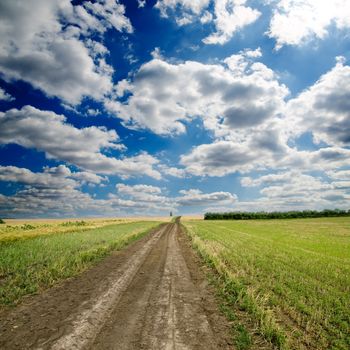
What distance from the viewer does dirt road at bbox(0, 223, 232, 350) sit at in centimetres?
623

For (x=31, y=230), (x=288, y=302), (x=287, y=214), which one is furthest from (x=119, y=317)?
(x=287, y=214)

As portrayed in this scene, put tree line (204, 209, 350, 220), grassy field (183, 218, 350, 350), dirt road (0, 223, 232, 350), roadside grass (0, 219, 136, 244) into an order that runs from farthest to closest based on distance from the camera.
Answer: tree line (204, 209, 350, 220)
roadside grass (0, 219, 136, 244)
grassy field (183, 218, 350, 350)
dirt road (0, 223, 232, 350)

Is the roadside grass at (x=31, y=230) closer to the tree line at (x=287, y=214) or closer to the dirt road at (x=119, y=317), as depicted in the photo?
the dirt road at (x=119, y=317)

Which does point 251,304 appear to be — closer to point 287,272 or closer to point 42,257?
point 287,272

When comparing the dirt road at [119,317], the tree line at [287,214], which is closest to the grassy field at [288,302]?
the dirt road at [119,317]

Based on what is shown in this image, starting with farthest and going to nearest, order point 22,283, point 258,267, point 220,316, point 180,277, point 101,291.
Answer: point 258,267 < point 180,277 < point 22,283 < point 101,291 < point 220,316

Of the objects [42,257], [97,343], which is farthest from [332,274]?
[42,257]

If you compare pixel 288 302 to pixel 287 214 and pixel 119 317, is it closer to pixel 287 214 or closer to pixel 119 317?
pixel 119 317

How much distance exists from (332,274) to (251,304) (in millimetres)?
6853

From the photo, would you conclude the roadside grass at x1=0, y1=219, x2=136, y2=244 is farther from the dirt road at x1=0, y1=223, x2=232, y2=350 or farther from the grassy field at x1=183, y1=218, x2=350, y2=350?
the grassy field at x1=183, y1=218, x2=350, y2=350

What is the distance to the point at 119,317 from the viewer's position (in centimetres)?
766

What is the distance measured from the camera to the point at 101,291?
10.4 m

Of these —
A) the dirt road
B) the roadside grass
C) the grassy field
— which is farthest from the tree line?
the dirt road

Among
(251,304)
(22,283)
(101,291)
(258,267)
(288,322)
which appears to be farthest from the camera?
(258,267)
